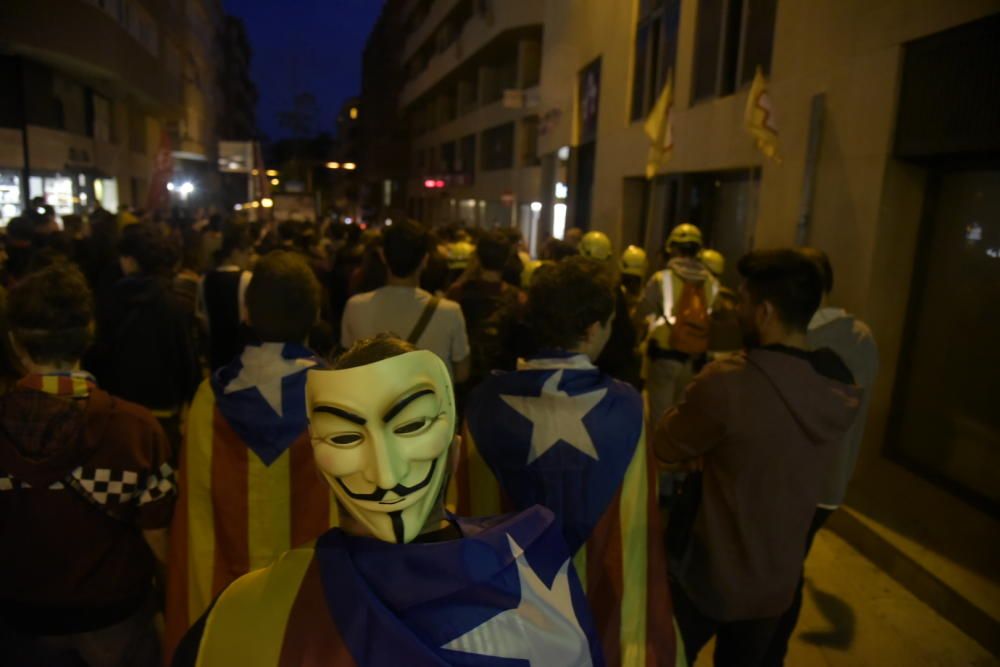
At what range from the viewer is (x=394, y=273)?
12.9ft

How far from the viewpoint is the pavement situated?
3.77m

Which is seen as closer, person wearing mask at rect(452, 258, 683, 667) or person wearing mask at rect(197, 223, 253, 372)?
person wearing mask at rect(452, 258, 683, 667)

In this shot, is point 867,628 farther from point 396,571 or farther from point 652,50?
point 652,50

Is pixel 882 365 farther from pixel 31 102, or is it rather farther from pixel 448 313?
pixel 31 102

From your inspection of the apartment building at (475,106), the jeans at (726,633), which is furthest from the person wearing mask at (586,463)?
the apartment building at (475,106)

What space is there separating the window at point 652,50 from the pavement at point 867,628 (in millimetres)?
8690

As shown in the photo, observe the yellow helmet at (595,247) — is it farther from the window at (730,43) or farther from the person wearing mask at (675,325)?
the window at (730,43)

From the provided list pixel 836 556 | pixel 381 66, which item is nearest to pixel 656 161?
pixel 836 556

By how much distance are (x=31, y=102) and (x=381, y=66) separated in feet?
164

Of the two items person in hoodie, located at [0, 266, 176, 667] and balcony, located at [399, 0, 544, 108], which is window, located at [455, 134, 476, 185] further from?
person in hoodie, located at [0, 266, 176, 667]

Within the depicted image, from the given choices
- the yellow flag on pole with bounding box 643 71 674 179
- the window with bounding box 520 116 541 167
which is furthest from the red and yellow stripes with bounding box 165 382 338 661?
the window with bounding box 520 116 541 167

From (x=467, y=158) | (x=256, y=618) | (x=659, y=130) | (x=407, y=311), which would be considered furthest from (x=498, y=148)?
(x=256, y=618)

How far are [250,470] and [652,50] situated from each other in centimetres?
1186

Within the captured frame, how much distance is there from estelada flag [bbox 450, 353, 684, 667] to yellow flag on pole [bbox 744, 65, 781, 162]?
209 inches
